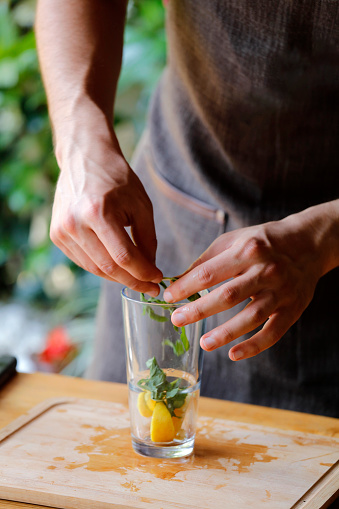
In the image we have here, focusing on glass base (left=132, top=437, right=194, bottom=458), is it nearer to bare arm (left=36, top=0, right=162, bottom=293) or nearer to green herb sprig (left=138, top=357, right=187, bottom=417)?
green herb sprig (left=138, top=357, right=187, bottom=417)

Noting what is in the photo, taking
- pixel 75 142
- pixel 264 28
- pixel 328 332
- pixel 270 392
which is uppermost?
pixel 264 28

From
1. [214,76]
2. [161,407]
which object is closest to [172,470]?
[161,407]

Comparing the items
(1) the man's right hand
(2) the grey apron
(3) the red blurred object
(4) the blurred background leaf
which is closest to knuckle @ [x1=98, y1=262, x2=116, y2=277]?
(1) the man's right hand

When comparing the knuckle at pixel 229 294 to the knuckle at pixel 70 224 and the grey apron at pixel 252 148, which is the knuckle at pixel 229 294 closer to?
the knuckle at pixel 70 224

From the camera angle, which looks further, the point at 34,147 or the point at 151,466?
the point at 34,147

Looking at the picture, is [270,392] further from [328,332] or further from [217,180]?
[217,180]

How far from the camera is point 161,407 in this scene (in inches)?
30.8

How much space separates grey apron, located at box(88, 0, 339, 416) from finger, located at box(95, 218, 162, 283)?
37 centimetres

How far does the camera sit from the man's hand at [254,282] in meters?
0.75

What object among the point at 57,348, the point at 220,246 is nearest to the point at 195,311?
the point at 220,246

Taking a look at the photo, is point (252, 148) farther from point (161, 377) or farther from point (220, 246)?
point (161, 377)

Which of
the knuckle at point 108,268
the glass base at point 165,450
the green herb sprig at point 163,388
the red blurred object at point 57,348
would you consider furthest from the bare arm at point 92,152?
the red blurred object at point 57,348

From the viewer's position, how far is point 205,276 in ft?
2.46

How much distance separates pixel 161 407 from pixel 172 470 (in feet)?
0.25
